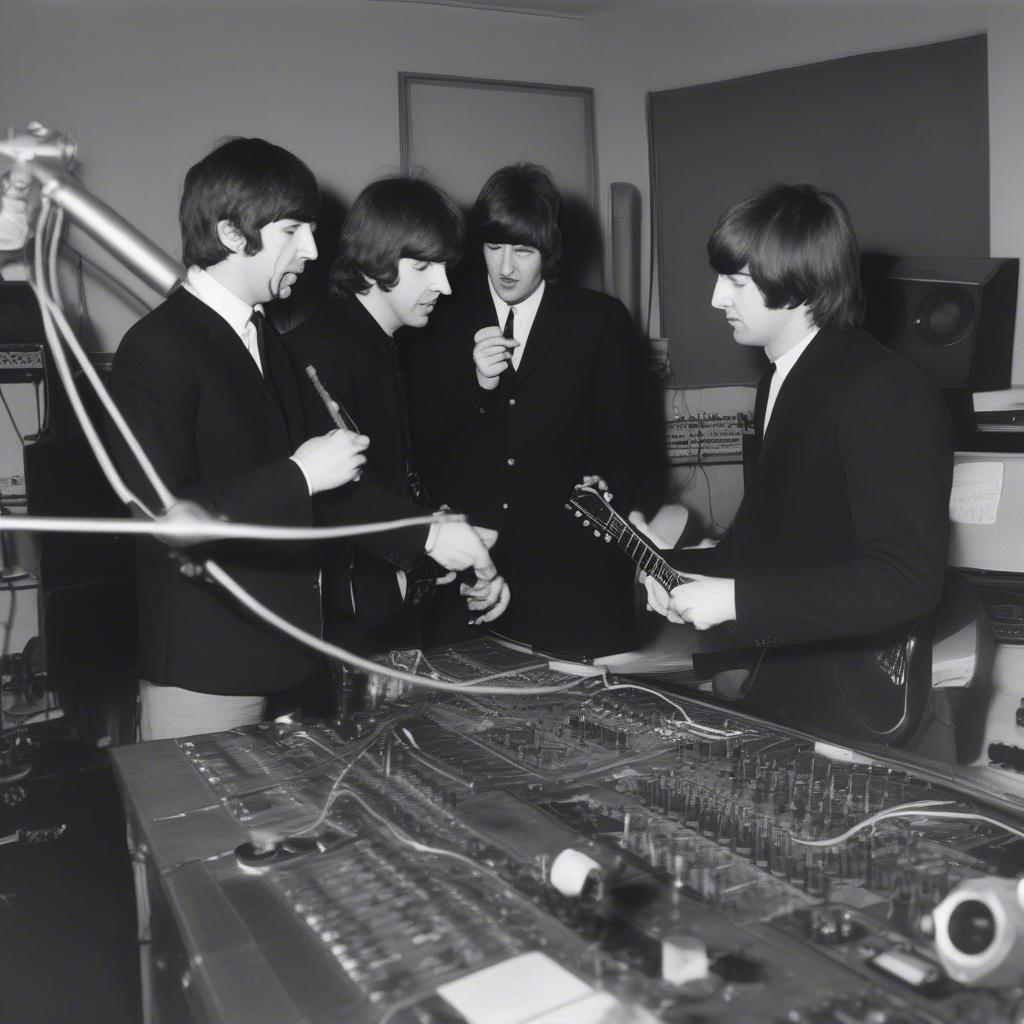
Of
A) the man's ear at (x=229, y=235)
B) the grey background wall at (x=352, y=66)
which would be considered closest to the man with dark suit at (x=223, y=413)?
the man's ear at (x=229, y=235)

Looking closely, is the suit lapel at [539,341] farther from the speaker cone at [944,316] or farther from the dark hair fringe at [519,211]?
the speaker cone at [944,316]

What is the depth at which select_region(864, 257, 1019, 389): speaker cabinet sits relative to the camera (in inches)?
122

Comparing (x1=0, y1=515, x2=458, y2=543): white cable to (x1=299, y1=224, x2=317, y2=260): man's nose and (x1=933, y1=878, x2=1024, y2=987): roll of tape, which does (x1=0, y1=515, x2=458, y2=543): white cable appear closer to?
(x1=933, y1=878, x2=1024, y2=987): roll of tape

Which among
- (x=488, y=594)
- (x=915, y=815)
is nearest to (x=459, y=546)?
(x=488, y=594)

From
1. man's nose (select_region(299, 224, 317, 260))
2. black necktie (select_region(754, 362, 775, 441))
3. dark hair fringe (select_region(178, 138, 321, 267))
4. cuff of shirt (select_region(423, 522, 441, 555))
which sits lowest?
cuff of shirt (select_region(423, 522, 441, 555))

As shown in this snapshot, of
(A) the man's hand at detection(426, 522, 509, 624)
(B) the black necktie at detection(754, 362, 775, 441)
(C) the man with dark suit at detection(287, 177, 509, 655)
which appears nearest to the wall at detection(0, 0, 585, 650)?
(C) the man with dark suit at detection(287, 177, 509, 655)

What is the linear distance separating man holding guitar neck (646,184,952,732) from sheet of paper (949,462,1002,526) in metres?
1.21

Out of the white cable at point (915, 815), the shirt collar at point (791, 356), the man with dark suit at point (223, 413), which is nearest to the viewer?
the white cable at point (915, 815)

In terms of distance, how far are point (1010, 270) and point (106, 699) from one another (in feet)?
10.4

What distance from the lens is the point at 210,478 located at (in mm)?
1600

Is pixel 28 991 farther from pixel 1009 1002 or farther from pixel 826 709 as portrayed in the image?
pixel 1009 1002

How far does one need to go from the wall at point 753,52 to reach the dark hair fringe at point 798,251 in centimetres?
190

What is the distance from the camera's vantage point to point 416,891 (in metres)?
0.97

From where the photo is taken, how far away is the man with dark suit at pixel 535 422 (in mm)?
2646
